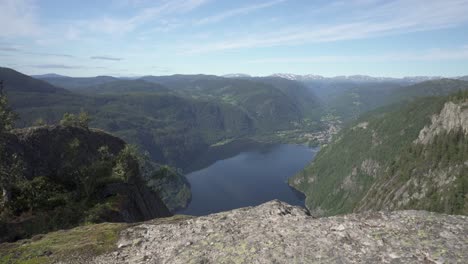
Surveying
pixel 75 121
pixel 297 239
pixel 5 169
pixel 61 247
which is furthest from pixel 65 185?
pixel 297 239

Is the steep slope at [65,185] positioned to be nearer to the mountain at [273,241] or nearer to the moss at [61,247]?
the moss at [61,247]

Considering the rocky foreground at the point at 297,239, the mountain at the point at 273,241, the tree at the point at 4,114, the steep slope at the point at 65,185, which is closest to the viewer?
the rocky foreground at the point at 297,239

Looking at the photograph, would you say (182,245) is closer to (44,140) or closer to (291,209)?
(291,209)

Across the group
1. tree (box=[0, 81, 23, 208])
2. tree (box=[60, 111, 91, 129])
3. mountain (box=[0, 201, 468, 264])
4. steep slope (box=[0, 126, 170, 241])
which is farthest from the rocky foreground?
tree (box=[60, 111, 91, 129])

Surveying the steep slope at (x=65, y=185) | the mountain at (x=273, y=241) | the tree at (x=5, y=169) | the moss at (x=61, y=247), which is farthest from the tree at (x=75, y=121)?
the mountain at (x=273, y=241)

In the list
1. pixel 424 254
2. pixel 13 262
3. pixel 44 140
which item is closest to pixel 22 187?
pixel 44 140

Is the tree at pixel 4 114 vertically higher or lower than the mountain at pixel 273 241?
higher

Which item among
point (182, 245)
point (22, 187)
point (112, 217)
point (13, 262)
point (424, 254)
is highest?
point (424, 254)
